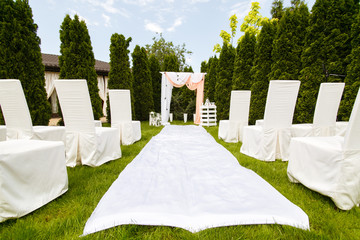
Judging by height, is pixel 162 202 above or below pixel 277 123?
below

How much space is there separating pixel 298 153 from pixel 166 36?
2683cm

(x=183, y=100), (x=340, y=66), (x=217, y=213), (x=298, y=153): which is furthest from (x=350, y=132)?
(x=183, y=100)

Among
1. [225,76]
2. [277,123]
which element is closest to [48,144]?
[277,123]

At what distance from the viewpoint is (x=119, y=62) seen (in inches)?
331

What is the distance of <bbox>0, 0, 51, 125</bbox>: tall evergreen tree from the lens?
15.9ft

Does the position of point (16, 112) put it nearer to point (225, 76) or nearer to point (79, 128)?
point (79, 128)

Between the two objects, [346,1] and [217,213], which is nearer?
[217,213]

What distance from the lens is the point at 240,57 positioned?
7.68 meters

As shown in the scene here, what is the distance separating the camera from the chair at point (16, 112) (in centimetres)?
249

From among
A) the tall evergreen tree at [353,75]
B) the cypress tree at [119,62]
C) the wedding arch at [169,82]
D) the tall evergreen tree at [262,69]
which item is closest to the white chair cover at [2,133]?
the cypress tree at [119,62]

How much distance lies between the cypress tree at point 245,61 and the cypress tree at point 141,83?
4.99 m

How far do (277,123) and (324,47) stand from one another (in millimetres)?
3158

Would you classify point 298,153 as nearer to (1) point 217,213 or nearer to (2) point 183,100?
(1) point 217,213

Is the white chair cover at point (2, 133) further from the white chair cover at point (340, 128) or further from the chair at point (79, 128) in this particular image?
the white chair cover at point (340, 128)
